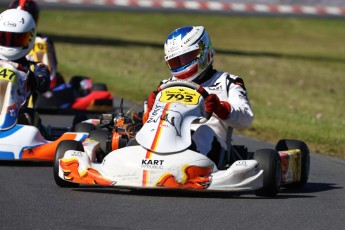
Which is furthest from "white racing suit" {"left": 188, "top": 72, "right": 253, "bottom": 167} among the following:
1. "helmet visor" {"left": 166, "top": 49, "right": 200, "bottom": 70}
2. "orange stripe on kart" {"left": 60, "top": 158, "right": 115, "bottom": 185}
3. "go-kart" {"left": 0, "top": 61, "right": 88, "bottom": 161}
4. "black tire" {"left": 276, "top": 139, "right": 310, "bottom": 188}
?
"go-kart" {"left": 0, "top": 61, "right": 88, "bottom": 161}

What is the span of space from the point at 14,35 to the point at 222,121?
9.77 feet

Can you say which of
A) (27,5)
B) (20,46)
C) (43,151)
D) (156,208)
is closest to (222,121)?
(156,208)

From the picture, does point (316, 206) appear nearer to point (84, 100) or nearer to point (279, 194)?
point (279, 194)

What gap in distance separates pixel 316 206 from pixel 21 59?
4092 mm

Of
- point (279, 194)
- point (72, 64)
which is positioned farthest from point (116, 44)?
point (279, 194)

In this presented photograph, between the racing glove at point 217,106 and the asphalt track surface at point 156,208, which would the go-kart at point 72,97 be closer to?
the asphalt track surface at point 156,208

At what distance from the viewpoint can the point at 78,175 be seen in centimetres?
781

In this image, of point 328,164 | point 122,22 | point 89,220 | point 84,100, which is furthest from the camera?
point 122,22

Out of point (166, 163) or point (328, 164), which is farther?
point (328, 164)

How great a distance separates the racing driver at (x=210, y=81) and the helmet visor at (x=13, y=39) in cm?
249

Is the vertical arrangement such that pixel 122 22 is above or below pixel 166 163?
below

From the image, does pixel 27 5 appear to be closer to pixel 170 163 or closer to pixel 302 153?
pixel 302 153

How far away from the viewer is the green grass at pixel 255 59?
588 inches

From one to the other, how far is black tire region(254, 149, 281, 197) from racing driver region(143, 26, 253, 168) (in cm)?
43
